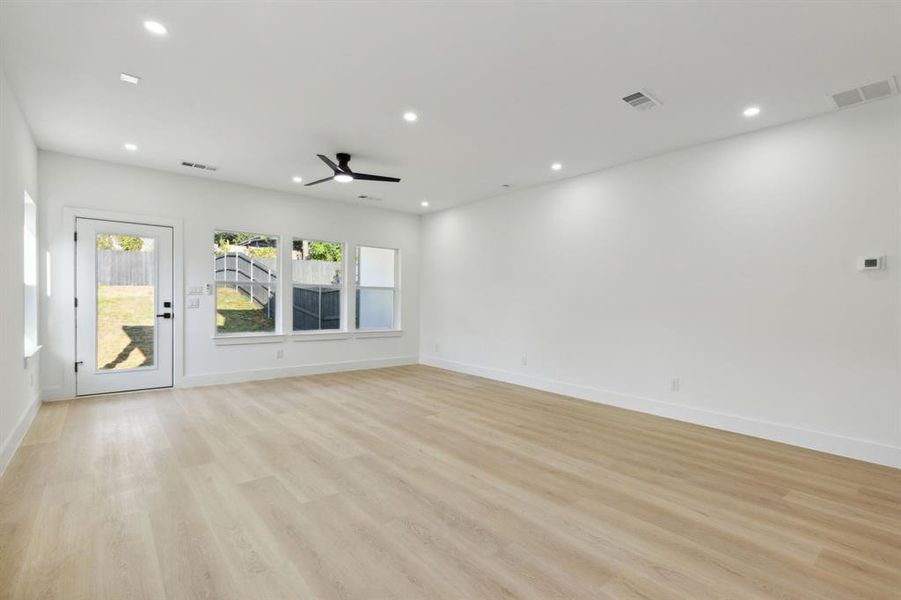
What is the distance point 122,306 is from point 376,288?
3.82 meters

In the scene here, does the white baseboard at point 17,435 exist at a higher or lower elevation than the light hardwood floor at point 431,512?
higher

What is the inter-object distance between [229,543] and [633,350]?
14.6 ft

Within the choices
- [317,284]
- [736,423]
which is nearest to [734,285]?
[736,423]

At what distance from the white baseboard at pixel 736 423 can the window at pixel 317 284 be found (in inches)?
130

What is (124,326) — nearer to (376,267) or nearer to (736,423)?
(376,267)

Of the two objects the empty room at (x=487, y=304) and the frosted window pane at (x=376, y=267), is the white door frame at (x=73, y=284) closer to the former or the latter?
the empty room at (x=487, y=304)

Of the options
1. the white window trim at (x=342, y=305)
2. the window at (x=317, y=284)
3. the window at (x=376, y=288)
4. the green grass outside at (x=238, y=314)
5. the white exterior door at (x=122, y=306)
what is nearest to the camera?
the white exterior door at (x=122, y=306)

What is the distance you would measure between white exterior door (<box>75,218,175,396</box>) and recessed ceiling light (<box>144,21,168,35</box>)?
3.64m

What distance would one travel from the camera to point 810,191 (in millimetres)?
3789

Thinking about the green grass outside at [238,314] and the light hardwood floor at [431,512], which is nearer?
the light hardwood floor at [431,512]

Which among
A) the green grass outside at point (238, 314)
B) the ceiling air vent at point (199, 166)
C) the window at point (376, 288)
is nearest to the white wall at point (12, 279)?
the ceiling air vent at point (199, 166)

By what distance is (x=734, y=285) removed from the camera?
13.9 ft

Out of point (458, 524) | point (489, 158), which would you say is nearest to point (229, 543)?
point (458, 524)

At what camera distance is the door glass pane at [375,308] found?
7.78 meters
